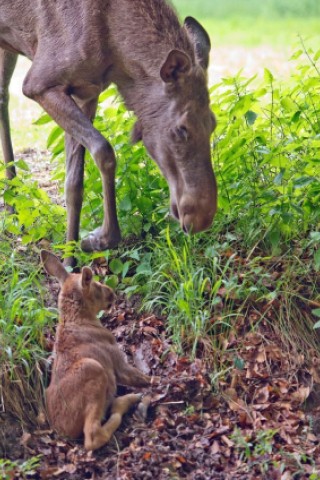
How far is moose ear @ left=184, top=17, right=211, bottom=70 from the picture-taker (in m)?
6.77

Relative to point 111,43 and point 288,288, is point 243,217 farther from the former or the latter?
point 111,43

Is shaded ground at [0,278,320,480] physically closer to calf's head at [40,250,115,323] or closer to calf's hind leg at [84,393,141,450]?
calf's hind leg at [84,393,141,450]

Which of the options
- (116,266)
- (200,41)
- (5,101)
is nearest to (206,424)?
(116,266)

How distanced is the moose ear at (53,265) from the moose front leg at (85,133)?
612 millimetres

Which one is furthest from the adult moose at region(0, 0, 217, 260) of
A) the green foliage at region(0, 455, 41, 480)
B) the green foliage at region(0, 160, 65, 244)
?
the green foliage at region(0, 455, 41, 480)

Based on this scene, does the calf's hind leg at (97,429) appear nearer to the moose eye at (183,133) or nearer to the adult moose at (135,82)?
the adult moose at (135,82)

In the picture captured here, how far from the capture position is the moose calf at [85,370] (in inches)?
219

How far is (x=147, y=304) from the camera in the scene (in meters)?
6.57

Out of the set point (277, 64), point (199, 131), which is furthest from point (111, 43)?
point (277, 64)

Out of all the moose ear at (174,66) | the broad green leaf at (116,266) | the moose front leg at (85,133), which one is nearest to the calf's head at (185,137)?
the moose ear at (174,66)

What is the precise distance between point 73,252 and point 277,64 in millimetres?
9350

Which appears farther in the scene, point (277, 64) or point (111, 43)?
point (277, 64)

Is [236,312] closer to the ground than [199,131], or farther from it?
closer to the ground

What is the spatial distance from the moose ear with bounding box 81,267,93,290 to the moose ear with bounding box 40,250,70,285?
18 cm
